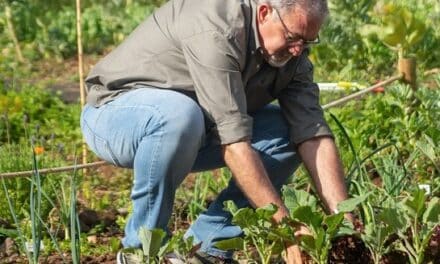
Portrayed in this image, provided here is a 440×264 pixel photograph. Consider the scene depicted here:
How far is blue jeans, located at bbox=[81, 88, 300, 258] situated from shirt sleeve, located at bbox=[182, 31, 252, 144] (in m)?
0.10

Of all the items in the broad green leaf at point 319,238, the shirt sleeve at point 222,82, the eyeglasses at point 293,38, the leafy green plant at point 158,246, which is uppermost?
the eyeglasses at point 293,38

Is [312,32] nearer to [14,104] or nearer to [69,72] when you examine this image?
[14,104]

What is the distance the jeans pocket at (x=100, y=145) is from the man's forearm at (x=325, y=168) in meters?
0.67

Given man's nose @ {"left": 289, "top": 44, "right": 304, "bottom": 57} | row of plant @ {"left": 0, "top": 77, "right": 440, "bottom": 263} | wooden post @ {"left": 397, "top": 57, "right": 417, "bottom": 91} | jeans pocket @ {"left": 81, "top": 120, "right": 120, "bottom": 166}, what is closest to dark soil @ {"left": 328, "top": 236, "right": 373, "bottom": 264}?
row of plant @ {"left": 0, "top": 77, "right": 440, "bottom": 263}

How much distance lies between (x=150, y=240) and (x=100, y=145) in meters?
0.61

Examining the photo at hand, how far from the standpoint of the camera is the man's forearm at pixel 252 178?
12.1 feet

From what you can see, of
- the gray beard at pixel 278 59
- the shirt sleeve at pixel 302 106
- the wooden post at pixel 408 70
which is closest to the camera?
the gray beard at pixel 278 59

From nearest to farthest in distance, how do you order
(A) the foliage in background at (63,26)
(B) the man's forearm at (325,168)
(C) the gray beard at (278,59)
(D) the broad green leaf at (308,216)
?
(D) the broad green leaf at (308,216), (C) the gray beard at (278,59), (B) the man's forearm at (325,168), (A) the foliage in background at (63,26)

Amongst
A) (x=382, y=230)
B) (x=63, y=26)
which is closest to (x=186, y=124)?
(x=382, y=230)

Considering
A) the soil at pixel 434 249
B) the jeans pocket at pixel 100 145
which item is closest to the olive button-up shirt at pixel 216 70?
the jeans pocket at pixel 100 145

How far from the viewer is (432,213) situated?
3482 mm

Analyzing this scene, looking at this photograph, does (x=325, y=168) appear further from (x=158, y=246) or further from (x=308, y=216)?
(x=158, y=246)

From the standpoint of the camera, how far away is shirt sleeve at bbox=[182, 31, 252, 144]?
3.69m

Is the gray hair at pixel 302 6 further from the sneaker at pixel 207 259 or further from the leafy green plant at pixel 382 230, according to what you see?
the sneaker at pixel 207 259
